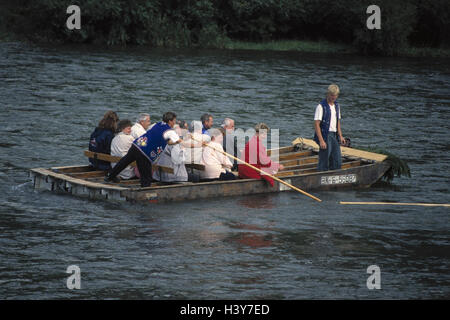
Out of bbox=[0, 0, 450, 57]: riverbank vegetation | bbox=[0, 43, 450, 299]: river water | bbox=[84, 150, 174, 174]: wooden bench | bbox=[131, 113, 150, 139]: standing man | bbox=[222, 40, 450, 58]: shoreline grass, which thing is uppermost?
bbox=[0, 0, 450, 57]: riverbank vegetation

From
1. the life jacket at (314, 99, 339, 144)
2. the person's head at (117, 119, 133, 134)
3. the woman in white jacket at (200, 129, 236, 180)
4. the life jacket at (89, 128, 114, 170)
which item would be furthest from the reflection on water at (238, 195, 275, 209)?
the life jacket at (89, 128, 114, 170)

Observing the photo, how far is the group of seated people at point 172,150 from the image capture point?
14.7 m

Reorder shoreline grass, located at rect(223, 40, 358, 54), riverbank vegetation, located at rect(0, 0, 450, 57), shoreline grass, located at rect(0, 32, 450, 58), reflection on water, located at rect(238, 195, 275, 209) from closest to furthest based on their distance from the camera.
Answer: reflection on water, located at rect(238, 195, 275, 209), riverbank vegetation, located at rect(0, 0, 450, 57), shoreline grass, located at rect(0, 32, 450, 58), shoreline grass, located at rect(223, 40, 358, 54)

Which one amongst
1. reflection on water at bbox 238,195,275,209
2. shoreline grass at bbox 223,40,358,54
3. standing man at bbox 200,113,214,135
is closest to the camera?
reflection on water at bbox 238,195,275,209

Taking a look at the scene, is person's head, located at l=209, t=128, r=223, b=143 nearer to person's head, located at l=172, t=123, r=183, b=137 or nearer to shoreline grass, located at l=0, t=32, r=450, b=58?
person's head, located at l=172, t=123, r=183, b=137

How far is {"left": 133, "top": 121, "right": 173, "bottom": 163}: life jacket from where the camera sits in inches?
575

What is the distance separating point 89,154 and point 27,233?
2962mm

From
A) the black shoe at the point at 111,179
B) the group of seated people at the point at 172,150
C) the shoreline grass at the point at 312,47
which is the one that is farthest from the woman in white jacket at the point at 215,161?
the shoreline grass at the point at 312,47

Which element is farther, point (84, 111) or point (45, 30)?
point (45, 30)

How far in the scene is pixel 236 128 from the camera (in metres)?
24.8

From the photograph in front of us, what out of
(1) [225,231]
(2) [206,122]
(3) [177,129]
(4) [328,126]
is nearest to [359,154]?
(4) [328,126]
